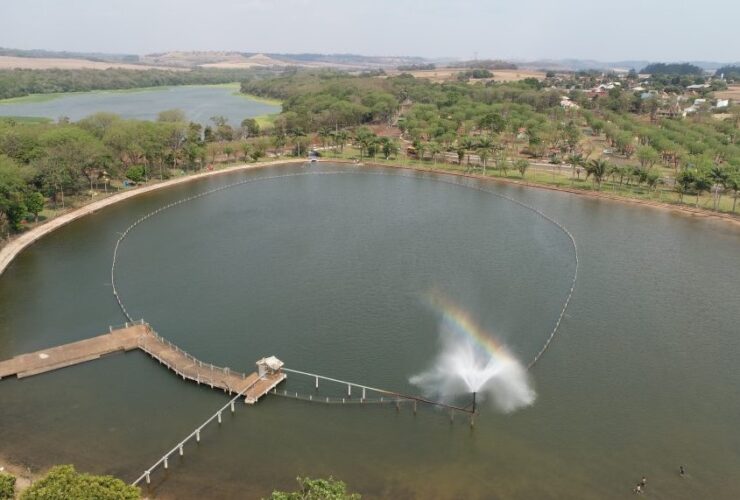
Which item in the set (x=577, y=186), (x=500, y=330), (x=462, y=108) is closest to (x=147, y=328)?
(x=500, y=330)

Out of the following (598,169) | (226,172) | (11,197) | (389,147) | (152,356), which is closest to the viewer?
(152,356)


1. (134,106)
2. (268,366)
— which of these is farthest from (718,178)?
(134,106)

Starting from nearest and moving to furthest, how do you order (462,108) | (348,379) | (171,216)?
1. (348,379)
2. (171,216)
3. (462,108)

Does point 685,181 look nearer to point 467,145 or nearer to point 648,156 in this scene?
point 648,156

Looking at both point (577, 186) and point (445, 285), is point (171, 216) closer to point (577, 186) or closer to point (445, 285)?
point (445, 285)

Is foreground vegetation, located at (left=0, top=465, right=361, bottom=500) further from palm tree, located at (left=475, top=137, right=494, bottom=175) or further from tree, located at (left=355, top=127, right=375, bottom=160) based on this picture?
tree, located at (left=355, top=127, right=375, bottom=160)

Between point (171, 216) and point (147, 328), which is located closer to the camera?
point (147, 328)

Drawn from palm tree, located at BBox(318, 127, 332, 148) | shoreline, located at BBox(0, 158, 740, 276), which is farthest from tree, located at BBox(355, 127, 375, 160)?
palm tree, located at BBox(318, 127, 332, 148)
